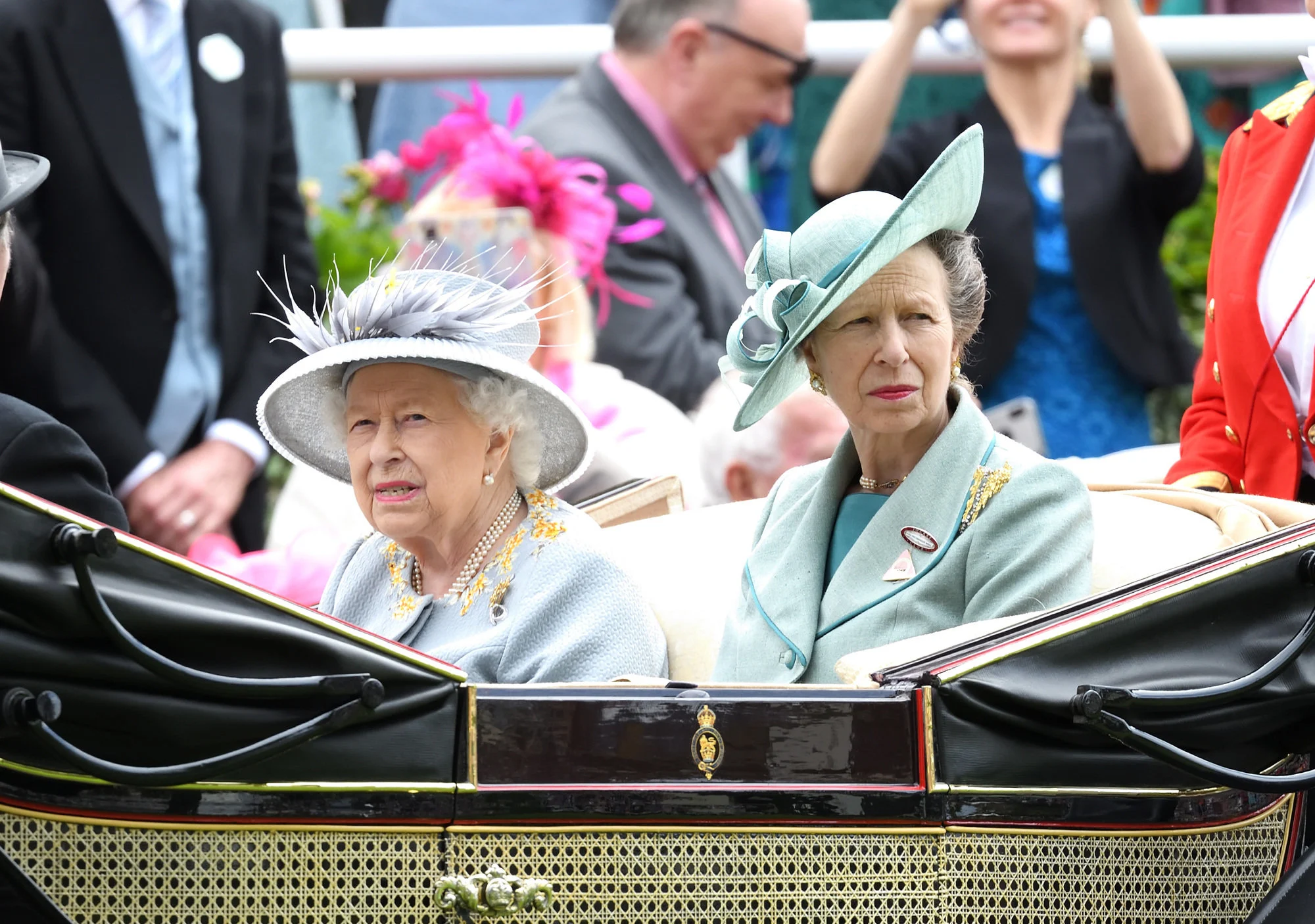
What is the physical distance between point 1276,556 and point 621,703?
817 mm

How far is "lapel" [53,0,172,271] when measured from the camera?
396 centimetres

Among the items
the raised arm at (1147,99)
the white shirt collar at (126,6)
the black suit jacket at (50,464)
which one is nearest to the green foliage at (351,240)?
the white shirt collar at (126,6)

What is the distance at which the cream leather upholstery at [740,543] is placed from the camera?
9.34 feet

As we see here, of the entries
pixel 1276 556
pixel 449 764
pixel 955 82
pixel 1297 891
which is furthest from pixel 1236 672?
pixel 955 82

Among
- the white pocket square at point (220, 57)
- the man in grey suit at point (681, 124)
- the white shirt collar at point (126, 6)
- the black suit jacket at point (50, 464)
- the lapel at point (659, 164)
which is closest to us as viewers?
the black suit jacket at point (50, 464)

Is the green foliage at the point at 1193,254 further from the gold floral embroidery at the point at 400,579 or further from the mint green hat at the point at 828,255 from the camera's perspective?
the gold floral embroidery at the point at 400,579

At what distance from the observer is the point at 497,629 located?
2709mm

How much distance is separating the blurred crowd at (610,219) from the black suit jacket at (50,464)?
107 cm

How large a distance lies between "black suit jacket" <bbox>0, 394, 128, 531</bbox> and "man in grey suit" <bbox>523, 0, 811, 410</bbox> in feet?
7.38

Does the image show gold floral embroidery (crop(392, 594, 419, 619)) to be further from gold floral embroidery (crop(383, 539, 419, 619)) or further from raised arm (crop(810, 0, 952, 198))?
raised arm (crop(810, 0, 952, 198))

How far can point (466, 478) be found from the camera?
9.19 feet

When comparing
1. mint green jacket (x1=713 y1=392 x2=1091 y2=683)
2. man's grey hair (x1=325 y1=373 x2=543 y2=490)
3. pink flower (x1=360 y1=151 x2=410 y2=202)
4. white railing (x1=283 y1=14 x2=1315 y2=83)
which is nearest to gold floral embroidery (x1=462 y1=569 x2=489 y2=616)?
man's grey hair (x1=325 y1=373 x2=543 y2=490)

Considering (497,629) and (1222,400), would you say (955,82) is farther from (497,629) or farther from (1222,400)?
(497,629)

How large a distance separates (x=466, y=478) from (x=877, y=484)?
0.60m
